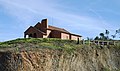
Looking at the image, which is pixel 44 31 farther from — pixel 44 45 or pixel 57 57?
pixel 57 57

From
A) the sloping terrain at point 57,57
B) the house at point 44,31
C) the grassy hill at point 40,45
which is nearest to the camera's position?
the sloping terrain at point 57,57

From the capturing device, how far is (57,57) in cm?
3416

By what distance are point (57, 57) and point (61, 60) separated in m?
0.63

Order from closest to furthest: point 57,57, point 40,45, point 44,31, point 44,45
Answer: point 57,57 < point 40,45 < point 44,45 < point 44,31

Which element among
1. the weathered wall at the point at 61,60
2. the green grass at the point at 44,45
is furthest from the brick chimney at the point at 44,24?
the weathered wall at the point at 61,60

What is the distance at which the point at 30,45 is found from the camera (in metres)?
35.5

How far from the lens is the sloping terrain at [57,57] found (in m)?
31.7

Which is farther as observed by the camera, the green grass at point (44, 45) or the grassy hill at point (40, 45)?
the green grass at point (44, 45)

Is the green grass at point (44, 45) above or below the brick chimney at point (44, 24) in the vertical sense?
below

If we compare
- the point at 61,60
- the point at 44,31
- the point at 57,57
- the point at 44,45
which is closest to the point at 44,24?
the point at 44,31

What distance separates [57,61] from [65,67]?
1310 millimetres

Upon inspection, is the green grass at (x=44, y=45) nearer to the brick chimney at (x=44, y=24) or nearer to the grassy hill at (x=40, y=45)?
the grassy hill at (x=40, y=45)

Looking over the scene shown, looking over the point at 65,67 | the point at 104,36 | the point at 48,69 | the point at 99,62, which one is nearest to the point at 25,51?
the point at 48,69

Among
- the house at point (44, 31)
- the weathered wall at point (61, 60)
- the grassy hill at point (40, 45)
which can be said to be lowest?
the weathered wall at point (61, 60)
